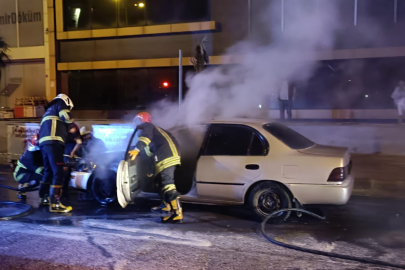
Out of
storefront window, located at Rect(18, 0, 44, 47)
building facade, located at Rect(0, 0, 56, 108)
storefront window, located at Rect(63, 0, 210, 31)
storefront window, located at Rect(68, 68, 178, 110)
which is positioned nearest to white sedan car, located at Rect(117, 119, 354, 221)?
storefront window, located at Rect(68, 68, 178, 110)

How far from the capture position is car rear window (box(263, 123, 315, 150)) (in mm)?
5598

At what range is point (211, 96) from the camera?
8305mm

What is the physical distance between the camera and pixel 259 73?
33.9ft

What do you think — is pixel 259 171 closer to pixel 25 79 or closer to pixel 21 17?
pixel 25 79

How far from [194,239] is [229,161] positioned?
120cm

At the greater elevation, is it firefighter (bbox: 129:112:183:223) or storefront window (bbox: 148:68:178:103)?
storefront window (bbox: 148:68:178:103)

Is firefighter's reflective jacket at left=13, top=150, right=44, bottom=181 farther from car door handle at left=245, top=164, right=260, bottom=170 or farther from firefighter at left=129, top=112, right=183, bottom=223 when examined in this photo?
car door handle at left=245, top=164, right=260, bottom=170

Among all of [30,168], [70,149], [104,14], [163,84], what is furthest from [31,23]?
[30,168]

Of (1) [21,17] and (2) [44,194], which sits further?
(1) [21,17]

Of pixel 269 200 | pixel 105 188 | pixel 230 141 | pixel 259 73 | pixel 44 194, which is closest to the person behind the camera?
pixel 269 200

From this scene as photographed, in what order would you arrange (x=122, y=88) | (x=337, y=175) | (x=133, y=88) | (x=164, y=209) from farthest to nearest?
(x=122, y=88) → (x=133, y=88) → (x=164, y=209) → (x=337, y=175)

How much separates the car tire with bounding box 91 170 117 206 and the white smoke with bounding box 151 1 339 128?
1979 millimetres

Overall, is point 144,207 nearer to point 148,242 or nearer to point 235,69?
point 148,242

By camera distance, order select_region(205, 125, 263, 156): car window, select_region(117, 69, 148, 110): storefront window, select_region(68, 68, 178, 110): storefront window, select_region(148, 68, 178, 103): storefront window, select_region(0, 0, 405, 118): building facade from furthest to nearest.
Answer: select_region(117, 69, 148, 110): storefront window
select_region(68, 68, 178, 110): storefront window
select_region(148, 68, 178, 103): storefront window
select_region(0, 0, 405, 118): building facade
select_region(205, 125, 263, 156): car window
